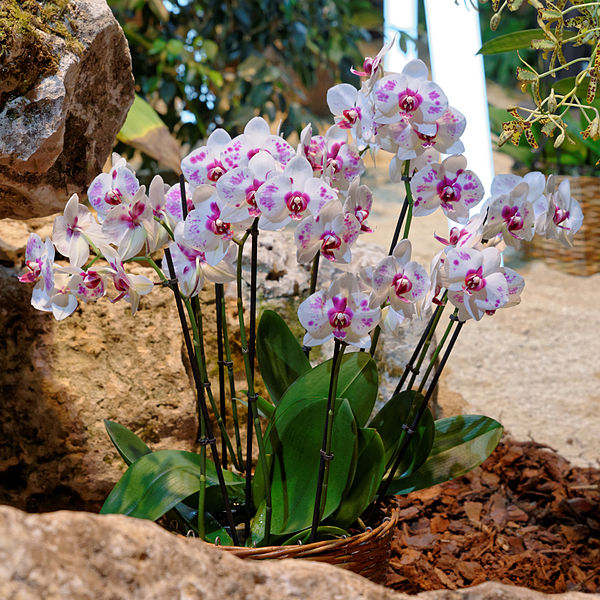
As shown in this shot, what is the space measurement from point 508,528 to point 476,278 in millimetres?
775

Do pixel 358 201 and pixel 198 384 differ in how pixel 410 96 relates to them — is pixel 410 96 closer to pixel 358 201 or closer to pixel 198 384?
pixel 358 201

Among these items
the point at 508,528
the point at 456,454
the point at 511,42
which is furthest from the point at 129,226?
the point at 508,528

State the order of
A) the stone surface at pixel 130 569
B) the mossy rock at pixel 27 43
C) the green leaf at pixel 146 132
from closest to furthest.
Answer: the stone surface at pixel 130 569, the mossy rock at pixel 27 43, the green leaf at pixel 146 132

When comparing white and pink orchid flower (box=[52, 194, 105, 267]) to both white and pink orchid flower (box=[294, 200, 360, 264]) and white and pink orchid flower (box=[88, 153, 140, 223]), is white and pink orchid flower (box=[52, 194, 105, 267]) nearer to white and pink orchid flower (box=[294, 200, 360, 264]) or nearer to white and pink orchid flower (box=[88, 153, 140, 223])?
white and pink orchid flower (box=[88, 153, 140, 223])

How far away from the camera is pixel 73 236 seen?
28.5 inches

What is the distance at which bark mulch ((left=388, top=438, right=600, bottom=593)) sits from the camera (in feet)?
3.74

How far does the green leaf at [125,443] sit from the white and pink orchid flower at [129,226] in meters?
0.29

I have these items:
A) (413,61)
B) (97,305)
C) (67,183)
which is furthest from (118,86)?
(413,61)

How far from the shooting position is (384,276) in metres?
0.67

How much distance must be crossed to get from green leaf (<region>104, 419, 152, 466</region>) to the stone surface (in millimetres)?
372

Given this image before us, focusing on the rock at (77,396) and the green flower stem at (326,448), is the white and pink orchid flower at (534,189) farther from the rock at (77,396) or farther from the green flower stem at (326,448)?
the rock at (77,396)

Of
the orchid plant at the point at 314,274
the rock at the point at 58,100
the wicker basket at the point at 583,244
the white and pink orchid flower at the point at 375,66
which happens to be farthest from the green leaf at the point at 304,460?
the wicker basket at the point at 583,244

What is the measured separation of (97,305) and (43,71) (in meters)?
0.42

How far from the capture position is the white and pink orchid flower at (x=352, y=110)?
75cm
